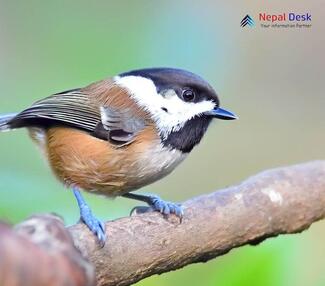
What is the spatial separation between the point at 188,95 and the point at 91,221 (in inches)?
19.0

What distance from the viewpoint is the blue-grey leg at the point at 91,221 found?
1267 mm

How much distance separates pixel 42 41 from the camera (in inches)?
88.1

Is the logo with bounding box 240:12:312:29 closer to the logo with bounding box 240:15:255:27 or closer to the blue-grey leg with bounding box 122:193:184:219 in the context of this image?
the logo with bounding box 240:15:255:27

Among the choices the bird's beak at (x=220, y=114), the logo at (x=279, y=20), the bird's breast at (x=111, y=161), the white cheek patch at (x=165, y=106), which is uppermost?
the logo at (x=279, y=20)

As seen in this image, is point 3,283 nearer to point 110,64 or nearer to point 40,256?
point 40,256

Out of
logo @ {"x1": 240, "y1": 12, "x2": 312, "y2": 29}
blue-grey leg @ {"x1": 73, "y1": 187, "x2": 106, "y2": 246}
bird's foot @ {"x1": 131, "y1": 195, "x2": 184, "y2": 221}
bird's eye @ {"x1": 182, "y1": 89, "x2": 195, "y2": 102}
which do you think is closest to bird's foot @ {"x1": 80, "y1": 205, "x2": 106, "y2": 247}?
blue-grey leg @ {"x1": 73, "y1": 187, "x2": 106, "y2": 246}

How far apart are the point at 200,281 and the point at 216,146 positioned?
158 centimetres

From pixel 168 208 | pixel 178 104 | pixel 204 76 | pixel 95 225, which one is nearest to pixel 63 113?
pixel 178 104

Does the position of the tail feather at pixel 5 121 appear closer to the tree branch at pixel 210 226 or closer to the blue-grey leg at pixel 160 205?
the blue-grey leg at pixel 160 205

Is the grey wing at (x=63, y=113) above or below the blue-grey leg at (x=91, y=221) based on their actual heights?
above

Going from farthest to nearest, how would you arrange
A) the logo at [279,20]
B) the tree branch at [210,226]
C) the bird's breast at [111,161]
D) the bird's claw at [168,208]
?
the logo at [279,20] < the bird's breast at [111,161] < the bird's claw at [168,208] < the tree branch at [210,226]

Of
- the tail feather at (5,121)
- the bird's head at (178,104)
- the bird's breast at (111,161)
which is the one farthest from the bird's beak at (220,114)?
the tail feather at (5,121)

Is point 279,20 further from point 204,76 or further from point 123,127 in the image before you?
point 123,127

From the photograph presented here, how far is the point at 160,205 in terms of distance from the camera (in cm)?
158
